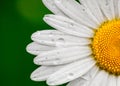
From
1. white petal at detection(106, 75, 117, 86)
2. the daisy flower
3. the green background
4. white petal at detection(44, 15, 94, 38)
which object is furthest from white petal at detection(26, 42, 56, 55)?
the green background

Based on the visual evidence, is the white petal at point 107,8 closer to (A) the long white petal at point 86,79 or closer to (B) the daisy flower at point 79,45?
(B) the daisy flower at point 79,45

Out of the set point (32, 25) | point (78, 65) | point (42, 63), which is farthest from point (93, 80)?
point (32, 25)

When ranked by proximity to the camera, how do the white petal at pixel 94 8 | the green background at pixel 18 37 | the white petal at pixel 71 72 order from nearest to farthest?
1. the white petal at pixel 71 72
2. the white petal at pixel 94 8
3. the green background at pixel 18 37

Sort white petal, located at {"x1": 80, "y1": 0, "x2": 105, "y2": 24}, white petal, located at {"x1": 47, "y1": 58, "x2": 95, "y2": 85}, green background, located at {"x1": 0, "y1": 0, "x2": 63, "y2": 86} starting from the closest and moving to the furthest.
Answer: white petal, located at {"x1": 47, "y1": 58, "x2": 95, "y2": 85}, white petal, located at {"x1": 80, "y1": 0, "x2": 105, "y2": 24}, green background, located at {"x1": 0, "y1": 0, "x2": 63, "y2": 86}

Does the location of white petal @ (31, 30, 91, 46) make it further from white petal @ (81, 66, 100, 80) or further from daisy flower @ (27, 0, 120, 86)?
white petal @ (81, 66, 100, 80)

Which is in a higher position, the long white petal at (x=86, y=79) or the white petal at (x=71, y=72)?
the white petal at (x=71, y=72)

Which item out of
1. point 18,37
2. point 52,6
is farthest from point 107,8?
point 18,37

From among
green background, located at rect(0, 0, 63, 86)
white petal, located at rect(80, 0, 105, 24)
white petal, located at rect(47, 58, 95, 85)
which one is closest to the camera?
white petal, located at rect(47, 58, 95, 85)

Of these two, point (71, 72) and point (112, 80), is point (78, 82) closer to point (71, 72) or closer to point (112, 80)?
point (71, 72)

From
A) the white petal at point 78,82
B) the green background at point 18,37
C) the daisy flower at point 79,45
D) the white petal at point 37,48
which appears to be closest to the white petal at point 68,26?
the daisy flower at point 79,45
